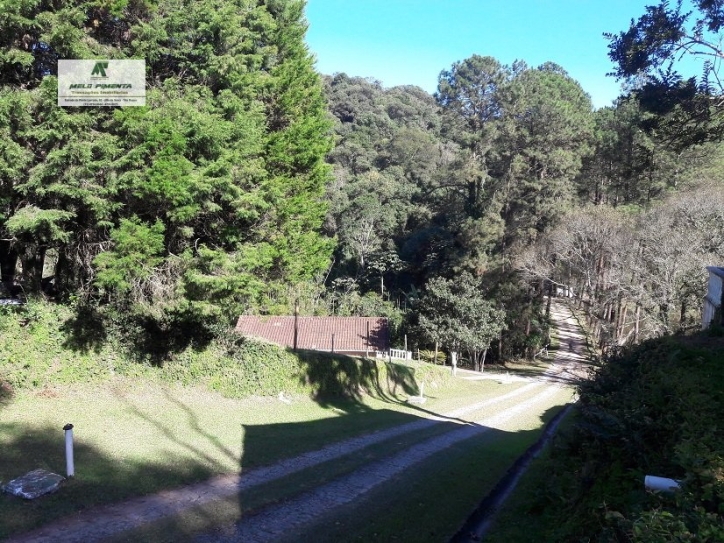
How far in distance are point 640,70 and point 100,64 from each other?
12.7 metres

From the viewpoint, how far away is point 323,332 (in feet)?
117

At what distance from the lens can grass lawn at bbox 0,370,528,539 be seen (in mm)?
7570

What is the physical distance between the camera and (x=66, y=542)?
5.96 metres

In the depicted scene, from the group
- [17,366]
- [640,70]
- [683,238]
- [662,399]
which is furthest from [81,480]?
[683,238]

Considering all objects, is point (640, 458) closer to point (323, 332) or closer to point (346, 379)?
point (346, 379)

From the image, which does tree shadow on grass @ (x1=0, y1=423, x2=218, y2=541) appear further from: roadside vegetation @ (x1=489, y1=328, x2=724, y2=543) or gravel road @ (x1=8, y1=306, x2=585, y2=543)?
roadside vegetation @ (x1=489, y1=328, x2=724, y2=543)

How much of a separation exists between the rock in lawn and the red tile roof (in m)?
26.8

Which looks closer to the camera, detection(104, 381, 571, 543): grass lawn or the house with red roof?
detection(104, 381, 571, 543): grass lawn

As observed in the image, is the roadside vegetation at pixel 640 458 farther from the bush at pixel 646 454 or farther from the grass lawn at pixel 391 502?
the grass lawn at pixel 391 502

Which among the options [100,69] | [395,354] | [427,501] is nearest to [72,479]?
[427,501]

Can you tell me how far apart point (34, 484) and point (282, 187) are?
13.6m

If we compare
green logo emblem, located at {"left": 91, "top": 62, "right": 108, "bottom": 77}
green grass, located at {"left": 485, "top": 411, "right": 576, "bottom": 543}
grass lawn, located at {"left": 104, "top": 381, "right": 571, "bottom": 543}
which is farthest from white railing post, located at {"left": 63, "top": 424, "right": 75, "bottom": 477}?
green logo emblem, located at {"left": 91, "top": 62, "right": 108, "bottom": 77}

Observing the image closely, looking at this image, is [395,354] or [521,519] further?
[395,354]

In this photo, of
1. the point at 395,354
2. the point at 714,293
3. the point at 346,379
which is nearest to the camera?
the point at 714,293
